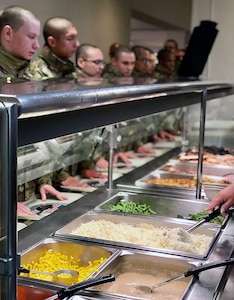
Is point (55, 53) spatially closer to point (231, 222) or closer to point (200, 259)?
point (231, 222)

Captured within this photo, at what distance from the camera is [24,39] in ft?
6.72

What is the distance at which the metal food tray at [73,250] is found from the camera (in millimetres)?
1479

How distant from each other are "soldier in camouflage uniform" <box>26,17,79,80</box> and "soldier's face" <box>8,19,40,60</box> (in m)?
0.52

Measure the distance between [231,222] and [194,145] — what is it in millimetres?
1916

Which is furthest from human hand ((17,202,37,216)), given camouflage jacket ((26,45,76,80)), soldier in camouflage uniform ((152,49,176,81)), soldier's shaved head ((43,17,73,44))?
soldier in camouflage uniform ((152,49,176,81))

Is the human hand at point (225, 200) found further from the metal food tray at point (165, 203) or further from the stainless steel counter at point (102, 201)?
A: the metal food tray at point (165, 203)

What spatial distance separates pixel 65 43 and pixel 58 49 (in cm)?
5

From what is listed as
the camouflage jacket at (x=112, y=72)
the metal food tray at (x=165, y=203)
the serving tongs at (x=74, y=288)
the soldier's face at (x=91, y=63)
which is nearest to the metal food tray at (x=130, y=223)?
the metal food tray at (x=165, y=203)

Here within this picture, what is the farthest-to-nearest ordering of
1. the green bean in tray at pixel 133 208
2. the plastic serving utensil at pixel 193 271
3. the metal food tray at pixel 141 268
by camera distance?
1. the green bean in tray at pixel 133 208
2. the metal food tray at pixel 141 268
3. the plastic serving utensil at pixel 193 271

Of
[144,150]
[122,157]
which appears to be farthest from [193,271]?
[144,150]

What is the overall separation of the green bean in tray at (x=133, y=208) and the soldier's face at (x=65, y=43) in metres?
1.10

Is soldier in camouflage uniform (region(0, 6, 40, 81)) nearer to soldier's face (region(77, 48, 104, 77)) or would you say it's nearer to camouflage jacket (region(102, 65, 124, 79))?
soldier's face (region(77, 48, 104, 77))

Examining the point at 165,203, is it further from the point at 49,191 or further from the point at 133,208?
the point at 49,191

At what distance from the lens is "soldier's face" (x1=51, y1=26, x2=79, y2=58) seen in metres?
2.80
